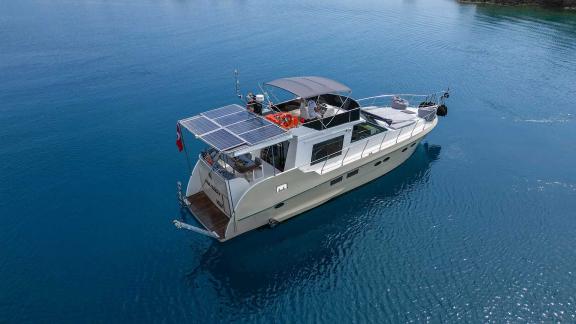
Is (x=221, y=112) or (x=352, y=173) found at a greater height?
(x=221, y=112)

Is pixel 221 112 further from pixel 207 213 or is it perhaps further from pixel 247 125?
pixel 207 213

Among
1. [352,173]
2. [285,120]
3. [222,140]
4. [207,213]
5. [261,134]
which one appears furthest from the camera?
[352,173]

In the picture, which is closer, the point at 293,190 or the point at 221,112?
the point at 293,190

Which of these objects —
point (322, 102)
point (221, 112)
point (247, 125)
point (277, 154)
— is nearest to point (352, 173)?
point (322, 102)

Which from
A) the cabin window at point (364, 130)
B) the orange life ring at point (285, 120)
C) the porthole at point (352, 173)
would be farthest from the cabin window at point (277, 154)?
the cabin window at point (364, 130)

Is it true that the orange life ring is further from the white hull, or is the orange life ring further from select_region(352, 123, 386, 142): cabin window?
select_region(352, 123, 386, 142): cabin window

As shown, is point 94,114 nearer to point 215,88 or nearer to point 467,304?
point 215,88

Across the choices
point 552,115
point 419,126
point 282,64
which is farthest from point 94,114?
point 552,115
